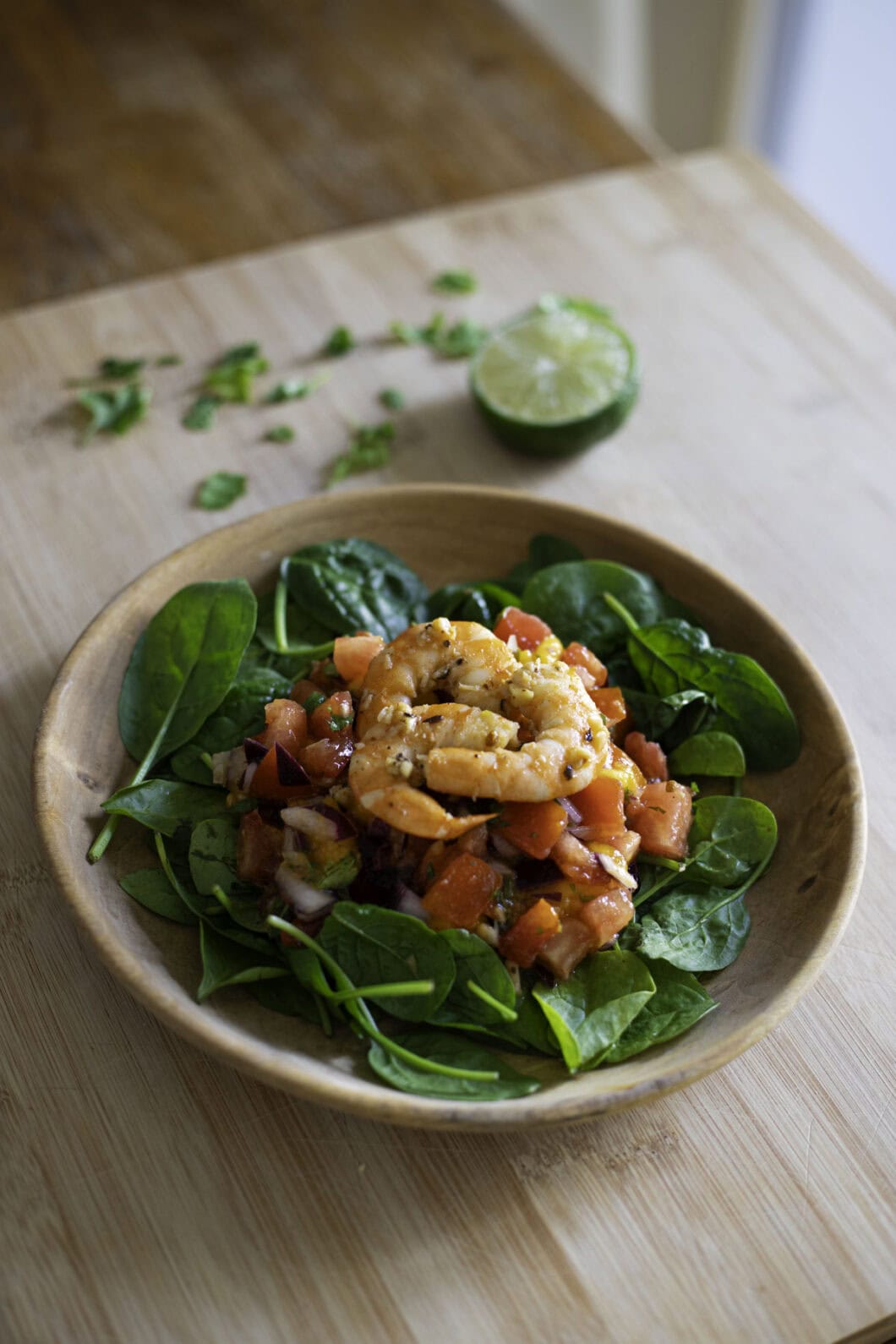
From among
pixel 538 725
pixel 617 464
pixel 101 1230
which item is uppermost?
pixel 538 725

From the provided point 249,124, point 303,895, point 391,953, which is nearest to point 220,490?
point 303,895

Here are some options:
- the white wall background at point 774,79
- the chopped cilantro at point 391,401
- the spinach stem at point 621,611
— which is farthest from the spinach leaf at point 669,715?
the white wall background at point 774,79

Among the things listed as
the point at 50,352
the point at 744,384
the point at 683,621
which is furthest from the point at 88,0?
the point at 683,621

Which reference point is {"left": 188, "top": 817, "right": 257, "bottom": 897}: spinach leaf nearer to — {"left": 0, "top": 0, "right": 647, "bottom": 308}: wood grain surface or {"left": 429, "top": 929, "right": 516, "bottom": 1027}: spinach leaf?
{"left": 429, "top": 929, "right": 516, "bottom": 1027}: spinach leaf

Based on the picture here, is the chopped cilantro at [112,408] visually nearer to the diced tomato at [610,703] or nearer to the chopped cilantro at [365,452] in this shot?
the chopped cilantro at [365,452]

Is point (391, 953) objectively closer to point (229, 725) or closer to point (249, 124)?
point (229, 725)

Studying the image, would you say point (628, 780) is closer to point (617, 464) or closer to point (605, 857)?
point (605, 857)
